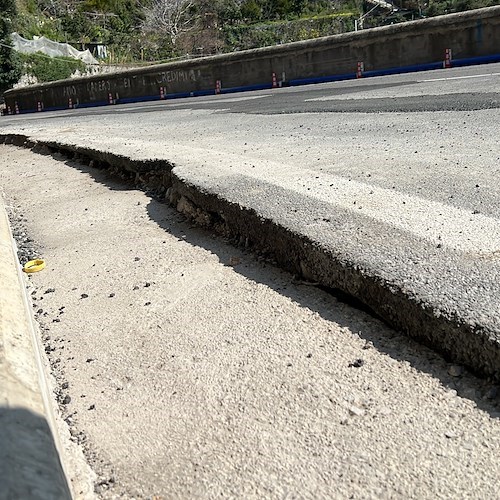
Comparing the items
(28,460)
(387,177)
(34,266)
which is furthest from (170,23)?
(28,460)

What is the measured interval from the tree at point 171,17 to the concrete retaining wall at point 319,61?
2936 cm

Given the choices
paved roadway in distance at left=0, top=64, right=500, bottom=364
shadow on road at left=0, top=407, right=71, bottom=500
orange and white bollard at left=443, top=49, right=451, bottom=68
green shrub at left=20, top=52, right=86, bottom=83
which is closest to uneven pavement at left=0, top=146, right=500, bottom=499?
paved roadway in distance at left=0, top=64, right=500, bottom=364

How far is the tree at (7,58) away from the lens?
46812 millimetres

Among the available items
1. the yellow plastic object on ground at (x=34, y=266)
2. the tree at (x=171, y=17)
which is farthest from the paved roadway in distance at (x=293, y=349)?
the tree at (x=171, y=17)

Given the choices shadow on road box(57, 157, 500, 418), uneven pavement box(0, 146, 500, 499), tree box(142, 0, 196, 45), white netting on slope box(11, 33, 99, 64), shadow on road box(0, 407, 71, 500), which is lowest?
uneven pavement box(0, 146, 500, 499)

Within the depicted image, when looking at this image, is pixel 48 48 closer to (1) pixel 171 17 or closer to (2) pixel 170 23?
(2) pixel 170 23

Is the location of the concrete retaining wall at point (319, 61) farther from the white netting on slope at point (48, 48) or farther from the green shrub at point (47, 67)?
the white netting on slope at point (48, 48)

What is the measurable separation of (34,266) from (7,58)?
156 feet

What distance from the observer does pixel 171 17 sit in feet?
195

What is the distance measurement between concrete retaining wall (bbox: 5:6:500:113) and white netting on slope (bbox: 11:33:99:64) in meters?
22.3

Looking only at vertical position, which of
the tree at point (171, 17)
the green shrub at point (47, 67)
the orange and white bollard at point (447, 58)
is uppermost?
the tree at point (171, 17)

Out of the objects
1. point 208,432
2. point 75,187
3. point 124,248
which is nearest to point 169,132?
point 75,187

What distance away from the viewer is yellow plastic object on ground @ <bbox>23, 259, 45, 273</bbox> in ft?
16.0

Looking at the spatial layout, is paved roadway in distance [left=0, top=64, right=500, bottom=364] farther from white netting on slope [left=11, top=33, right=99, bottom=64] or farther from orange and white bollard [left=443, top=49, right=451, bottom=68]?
white netting on slope [left=11, top=33, right=99, bottom=64]
